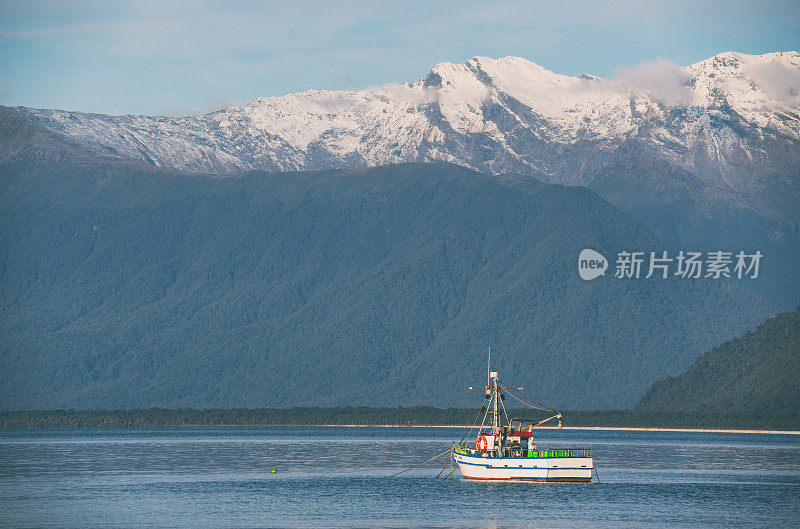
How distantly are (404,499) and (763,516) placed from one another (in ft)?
144

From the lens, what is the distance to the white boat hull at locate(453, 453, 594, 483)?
179 m

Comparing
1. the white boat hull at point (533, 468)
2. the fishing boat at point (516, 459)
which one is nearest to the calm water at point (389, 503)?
the white boat hull at point (533, 468)

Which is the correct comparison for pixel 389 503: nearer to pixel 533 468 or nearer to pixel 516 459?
pixel 516 459

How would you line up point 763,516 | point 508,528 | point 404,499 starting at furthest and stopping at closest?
point 404,499
point 763,516
point 508,528

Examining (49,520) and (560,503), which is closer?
(49,520)

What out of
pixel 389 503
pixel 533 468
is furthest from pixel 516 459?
pixel 389 503

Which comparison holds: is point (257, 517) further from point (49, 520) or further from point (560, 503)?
point (560, 503)

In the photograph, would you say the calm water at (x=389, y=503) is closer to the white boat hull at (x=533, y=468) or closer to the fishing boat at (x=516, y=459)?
the white boat hull at (x=533, y=468)

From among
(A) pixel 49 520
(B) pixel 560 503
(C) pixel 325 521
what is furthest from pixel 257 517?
(B) pixel 560 503

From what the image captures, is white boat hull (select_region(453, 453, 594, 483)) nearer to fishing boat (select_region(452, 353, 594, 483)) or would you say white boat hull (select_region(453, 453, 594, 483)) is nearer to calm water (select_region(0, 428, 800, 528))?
fishing boat (select_region(452, 353, 594, 483))

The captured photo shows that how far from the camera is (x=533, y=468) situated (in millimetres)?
179625

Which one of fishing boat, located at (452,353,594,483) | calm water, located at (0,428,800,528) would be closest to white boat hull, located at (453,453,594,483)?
fishing boat, located at (452,353,594,483)

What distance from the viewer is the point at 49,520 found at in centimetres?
14625

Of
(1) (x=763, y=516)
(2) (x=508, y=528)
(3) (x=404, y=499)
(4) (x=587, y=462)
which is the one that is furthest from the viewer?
(4) (x=587, y=462)
